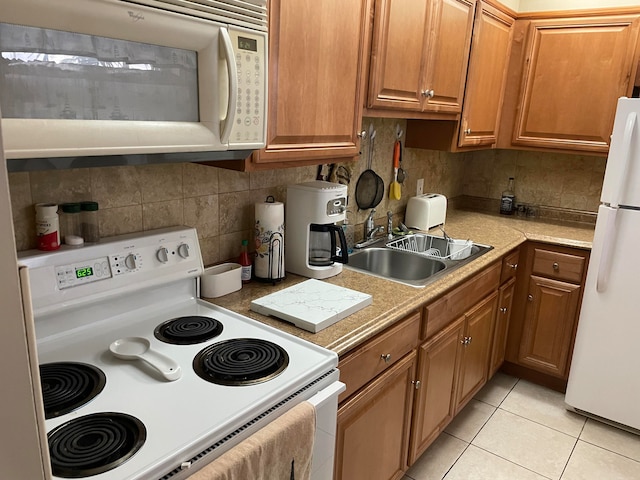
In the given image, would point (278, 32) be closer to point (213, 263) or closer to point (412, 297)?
point (213, 263)

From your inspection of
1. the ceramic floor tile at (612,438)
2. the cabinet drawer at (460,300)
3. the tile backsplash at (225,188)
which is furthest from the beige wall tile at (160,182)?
the ceramic floor tile at (612,438)

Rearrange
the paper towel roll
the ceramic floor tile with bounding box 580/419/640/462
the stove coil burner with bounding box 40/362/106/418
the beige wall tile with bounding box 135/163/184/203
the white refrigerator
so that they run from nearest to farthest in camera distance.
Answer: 1. the stove coil burner with bounding box 40/362/106/418
2. the beige wall tile with bounding box 135/163/184/203
3. the paper towel roll
4. the white refrigerator
5. the ceramic floor tile with bounding box 580/419/640/462

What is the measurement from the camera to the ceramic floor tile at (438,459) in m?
2.16

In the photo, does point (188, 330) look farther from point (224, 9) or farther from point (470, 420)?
point (470, 420)

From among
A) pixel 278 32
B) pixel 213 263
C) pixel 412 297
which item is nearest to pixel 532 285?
pixel 412 297

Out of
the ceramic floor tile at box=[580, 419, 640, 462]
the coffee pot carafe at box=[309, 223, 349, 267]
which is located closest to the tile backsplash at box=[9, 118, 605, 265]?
the coffee pot carafe at box=[309, 223, 349, 267]

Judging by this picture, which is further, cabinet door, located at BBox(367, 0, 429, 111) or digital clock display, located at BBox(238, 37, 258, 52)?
cabinet door, located at BBox(367, 0, 429, 111)

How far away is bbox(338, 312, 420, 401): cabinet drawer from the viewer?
4.73 ft

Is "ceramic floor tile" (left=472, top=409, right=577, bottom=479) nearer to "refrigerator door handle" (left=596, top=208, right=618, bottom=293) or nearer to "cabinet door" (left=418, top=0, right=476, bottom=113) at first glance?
"refrigerator door handle" (left=596, top=208, right=618, bottom=293)

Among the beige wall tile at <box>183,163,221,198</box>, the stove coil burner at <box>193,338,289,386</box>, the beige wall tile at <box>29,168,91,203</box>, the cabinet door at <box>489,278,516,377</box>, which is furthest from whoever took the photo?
the cabinet door at <box>489,278,516,377</box>

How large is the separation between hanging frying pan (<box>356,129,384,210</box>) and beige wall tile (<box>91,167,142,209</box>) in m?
1.22

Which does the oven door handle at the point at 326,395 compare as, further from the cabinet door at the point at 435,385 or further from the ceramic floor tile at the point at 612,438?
the ceramic floor tile at the point at 612,438

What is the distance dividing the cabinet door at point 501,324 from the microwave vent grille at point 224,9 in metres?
1.90

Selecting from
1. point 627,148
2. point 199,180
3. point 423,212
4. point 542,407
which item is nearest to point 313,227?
point 199,180
